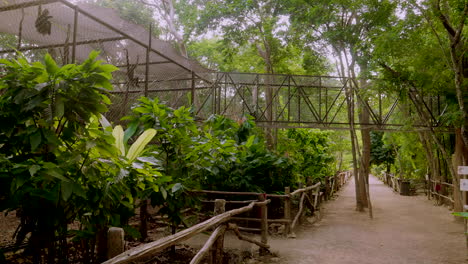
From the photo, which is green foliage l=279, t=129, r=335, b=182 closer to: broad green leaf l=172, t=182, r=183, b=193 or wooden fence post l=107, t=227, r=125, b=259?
broad green leaf l=172, t=182, r=183, b=193

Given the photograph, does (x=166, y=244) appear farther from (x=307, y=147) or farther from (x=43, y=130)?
(x=307, y=147)

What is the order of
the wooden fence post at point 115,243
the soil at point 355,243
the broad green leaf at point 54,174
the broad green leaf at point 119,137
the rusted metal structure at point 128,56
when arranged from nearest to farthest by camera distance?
the broad green leaf at point 54,174, the wooden fence post at point 115,243, the broad green leaf at point 119,137, the rusted metal structure at point 128,56, the soil at point 355,243

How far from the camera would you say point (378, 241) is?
24.4 feet

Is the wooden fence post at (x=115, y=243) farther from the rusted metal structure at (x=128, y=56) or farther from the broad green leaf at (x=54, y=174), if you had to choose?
the rusted metal structure at (x=128, y=56)

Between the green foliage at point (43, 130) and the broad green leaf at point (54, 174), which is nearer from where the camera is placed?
the broad green leaf at point (54, 174)

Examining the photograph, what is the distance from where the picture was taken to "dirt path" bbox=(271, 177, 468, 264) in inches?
237

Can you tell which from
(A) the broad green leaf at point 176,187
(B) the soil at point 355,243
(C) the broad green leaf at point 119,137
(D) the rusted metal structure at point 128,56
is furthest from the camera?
(B) the soil at point 355,243

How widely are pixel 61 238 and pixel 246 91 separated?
9484mm

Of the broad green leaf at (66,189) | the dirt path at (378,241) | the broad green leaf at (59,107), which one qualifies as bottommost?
the dirt path at (378,241)

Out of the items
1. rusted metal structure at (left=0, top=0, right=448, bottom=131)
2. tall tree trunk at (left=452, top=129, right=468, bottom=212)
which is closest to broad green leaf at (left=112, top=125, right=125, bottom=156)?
rusted metal structure at (left=0, top=0, right=448, bottom=131)

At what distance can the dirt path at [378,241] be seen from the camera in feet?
19.8

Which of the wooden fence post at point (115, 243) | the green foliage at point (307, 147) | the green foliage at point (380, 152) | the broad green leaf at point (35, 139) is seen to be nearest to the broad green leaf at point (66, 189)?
the broad green leaf at point (35, 139)

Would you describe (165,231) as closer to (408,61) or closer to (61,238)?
(61,238)

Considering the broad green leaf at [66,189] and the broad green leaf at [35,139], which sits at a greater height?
the broad green leaf at [35,139]
